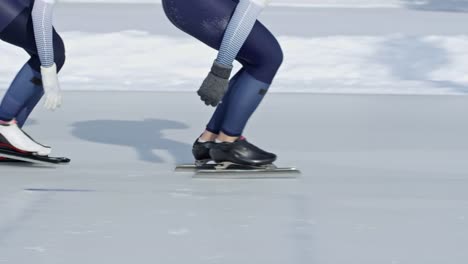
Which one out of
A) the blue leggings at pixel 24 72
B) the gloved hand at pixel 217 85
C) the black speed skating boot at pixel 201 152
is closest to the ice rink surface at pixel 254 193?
the black speed skating boot at pixel 201 152

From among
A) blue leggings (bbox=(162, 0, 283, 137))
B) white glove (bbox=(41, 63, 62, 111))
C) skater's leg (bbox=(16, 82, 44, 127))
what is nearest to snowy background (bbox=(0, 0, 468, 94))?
skater's leg (bbox=(16, 82, 44, 127))

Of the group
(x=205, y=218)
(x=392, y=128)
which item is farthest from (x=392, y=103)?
(x=205, y=218)

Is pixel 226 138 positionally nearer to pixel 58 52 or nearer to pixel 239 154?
pixel 239 154

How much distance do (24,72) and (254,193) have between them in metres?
1.31

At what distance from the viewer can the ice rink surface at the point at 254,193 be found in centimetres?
448

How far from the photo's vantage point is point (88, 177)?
234 inches

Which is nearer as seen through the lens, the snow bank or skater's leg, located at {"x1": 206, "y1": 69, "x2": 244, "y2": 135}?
skater's leg, located at {"x1": 206, "y1": 69, "x2": 244, "y2": 135}

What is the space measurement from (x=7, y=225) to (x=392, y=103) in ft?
14.3

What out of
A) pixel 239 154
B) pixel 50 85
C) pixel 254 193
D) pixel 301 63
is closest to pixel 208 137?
pixel 239 154

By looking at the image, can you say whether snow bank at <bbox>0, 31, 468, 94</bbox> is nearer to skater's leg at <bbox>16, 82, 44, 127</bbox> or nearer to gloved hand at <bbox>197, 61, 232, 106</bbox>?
skater's leg at <bbox>16, 82, 44, 127</bbox>

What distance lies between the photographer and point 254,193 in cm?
556

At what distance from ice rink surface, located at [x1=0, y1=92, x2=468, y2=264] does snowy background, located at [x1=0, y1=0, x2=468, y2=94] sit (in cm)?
180

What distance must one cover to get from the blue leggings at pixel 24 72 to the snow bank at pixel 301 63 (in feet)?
11.7

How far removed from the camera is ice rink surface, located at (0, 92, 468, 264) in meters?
4.48
